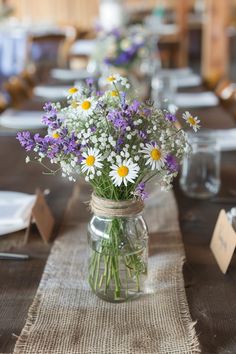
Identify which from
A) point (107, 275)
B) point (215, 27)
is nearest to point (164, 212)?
point (107, 275)

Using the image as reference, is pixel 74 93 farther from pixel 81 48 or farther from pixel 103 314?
pixel 81 48

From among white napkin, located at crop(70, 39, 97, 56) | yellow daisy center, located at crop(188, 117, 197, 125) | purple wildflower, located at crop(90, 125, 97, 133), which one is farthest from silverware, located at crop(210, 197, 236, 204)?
white napkin, located at crop(70, 39, 97, 56)

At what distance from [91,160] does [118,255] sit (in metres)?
0.18

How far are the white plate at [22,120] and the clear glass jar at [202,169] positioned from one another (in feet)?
2.62

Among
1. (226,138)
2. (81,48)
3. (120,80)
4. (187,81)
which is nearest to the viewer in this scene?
(120,80)

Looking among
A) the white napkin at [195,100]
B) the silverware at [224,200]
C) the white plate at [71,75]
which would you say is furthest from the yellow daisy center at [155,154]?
the white plate at [71,75]

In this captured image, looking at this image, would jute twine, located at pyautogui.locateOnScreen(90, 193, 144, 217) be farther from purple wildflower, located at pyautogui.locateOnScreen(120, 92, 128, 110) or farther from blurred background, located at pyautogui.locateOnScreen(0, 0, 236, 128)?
blurred background, located at pyautogui.locateOnScreen(0, 0, 236, 128)

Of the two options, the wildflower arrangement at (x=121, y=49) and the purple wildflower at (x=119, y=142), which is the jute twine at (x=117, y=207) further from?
the wildflower arrangement at (x=121, y=49)

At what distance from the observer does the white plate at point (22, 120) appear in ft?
7.03

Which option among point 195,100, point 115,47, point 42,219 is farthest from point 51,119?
point 115,47

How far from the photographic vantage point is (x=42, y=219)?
115 cm

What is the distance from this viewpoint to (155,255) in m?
1.06

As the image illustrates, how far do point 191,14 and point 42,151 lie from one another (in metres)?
8.29

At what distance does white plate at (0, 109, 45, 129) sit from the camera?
2.14 metres
